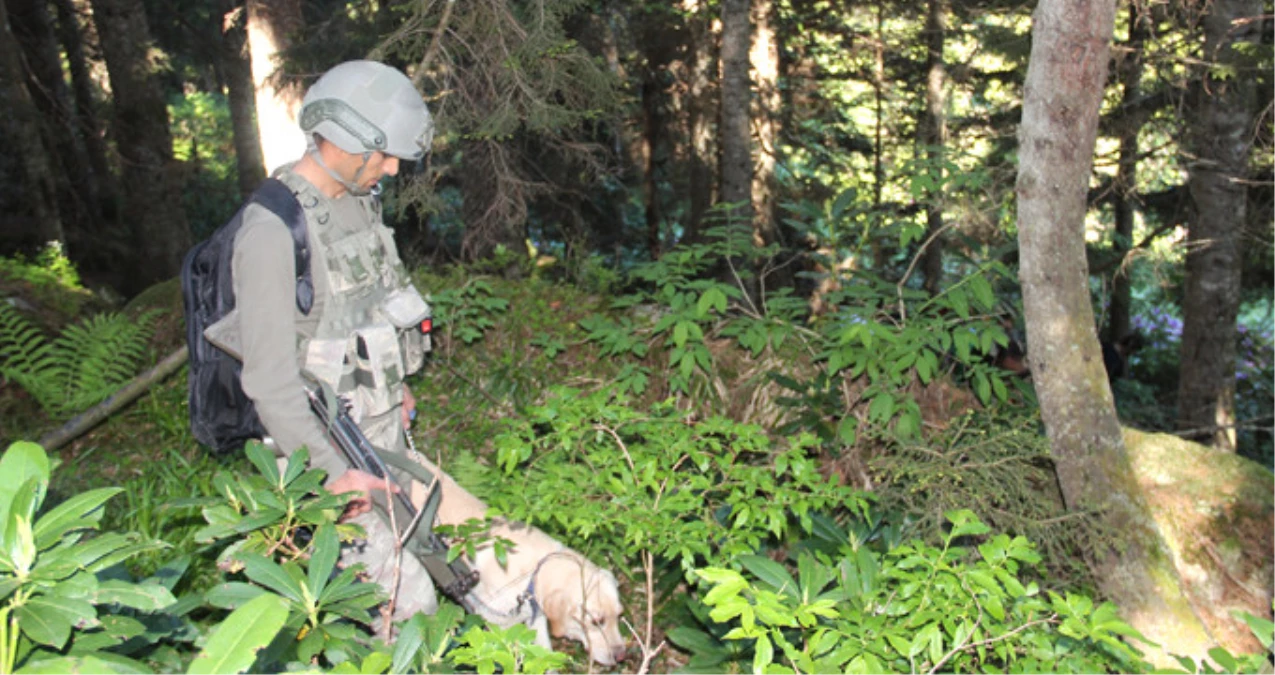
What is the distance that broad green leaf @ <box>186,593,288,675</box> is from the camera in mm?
1307

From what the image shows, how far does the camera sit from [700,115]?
569 inches

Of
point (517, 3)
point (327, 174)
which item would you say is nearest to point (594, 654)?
point (327, 174)

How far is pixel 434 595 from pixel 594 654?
2.83ft

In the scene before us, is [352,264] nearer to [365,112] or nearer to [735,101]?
[365,112]

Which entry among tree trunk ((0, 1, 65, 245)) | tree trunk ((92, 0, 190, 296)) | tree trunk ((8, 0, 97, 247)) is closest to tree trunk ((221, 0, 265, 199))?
tree trunk ((8, 0, 97, 247))

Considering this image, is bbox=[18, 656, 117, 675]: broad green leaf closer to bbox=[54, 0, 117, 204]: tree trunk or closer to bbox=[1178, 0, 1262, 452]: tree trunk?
bbox=[1178, 0, 1262, 452]: tree trunk

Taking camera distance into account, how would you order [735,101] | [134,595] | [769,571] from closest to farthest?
[134,595], [769,571], [735,101]

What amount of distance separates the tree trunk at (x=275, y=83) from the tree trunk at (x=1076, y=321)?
564cm

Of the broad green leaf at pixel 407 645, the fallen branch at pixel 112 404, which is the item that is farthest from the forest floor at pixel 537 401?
the broad green leaf at pixel 407 645

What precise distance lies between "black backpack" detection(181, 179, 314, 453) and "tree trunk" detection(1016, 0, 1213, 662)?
10.8ft

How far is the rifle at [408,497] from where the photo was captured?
3.40 meters

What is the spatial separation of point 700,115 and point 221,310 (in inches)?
473

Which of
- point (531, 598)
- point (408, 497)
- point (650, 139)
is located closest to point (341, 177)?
point (408, 497)

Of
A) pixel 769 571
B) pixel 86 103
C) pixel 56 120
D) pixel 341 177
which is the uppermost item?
pixel 86 103
